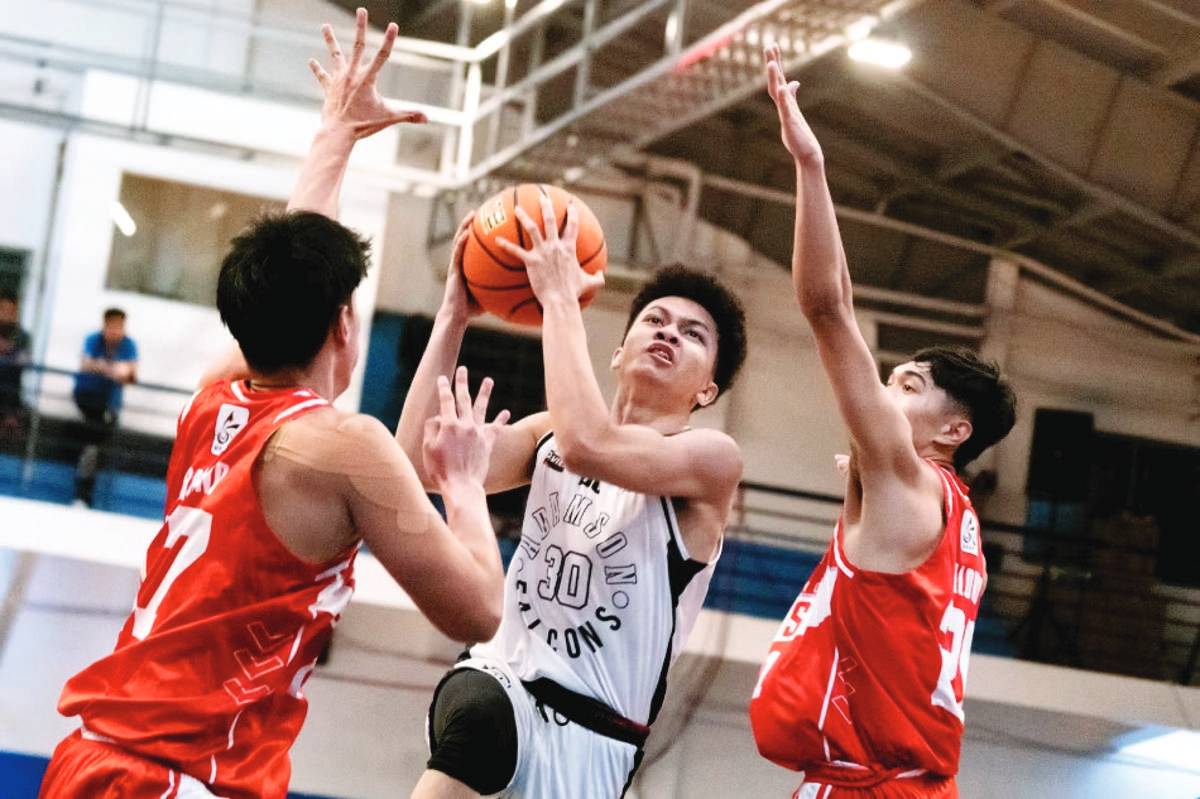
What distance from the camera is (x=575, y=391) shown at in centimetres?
294

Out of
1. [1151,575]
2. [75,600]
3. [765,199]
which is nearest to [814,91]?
[765,199]

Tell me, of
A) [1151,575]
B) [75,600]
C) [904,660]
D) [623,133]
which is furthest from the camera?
[1151,575]

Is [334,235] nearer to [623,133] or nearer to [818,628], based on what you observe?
[818,628]

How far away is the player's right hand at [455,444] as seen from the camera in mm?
2215

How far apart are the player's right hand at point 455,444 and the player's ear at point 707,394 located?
1362mm

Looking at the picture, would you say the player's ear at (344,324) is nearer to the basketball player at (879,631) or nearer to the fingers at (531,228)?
the fingers at (531,228)

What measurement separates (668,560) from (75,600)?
5.18 meters

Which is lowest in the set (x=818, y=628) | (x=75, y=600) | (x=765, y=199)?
(x=75, y=600)

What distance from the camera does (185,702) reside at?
2.09 meters

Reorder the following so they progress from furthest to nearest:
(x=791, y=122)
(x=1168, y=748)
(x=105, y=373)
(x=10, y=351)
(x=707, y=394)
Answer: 1. (x=10, y=351)
2. (x=105, y=373)
3. (x=1168, y=748)
4. (x=707, y=394)
5. (x=791, y=122)

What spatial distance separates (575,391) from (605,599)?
58 cm

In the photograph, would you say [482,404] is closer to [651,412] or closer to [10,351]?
[651,412]

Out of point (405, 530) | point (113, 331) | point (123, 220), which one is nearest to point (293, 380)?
point (405, 530)

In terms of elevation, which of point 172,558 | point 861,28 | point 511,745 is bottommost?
point 511,745
